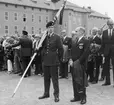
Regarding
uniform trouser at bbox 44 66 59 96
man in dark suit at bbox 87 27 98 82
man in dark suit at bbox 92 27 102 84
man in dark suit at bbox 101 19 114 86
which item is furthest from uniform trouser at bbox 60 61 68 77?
uniform trouser at bbox 44 66 59 96

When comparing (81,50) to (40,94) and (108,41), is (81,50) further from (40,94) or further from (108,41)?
(108,41)

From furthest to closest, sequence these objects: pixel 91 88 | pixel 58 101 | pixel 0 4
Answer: pixel 0 4, pixel 91 88, pixel 58 101

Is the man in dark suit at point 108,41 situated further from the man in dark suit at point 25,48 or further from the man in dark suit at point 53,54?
the man in dark suit at point 25,48

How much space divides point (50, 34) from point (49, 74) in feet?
3.77

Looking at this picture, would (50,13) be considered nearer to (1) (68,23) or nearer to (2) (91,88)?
(1) (68,23)

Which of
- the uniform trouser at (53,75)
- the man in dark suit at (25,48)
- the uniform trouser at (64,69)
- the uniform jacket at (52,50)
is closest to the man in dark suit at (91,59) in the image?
the uniform trouser at (64,69)

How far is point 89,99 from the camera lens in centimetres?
638

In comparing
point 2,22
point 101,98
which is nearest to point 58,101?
point 101,98

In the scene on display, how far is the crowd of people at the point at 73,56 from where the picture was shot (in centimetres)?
591

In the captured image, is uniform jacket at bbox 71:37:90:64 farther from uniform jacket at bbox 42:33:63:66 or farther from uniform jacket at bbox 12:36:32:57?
uniform jacket at bbox 12:36:32:57

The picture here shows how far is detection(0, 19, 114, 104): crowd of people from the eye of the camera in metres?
5.91

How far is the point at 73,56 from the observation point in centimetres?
600

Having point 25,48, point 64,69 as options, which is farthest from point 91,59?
point 25,48

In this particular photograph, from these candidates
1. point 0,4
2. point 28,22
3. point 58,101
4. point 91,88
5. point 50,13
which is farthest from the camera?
point 50,13
